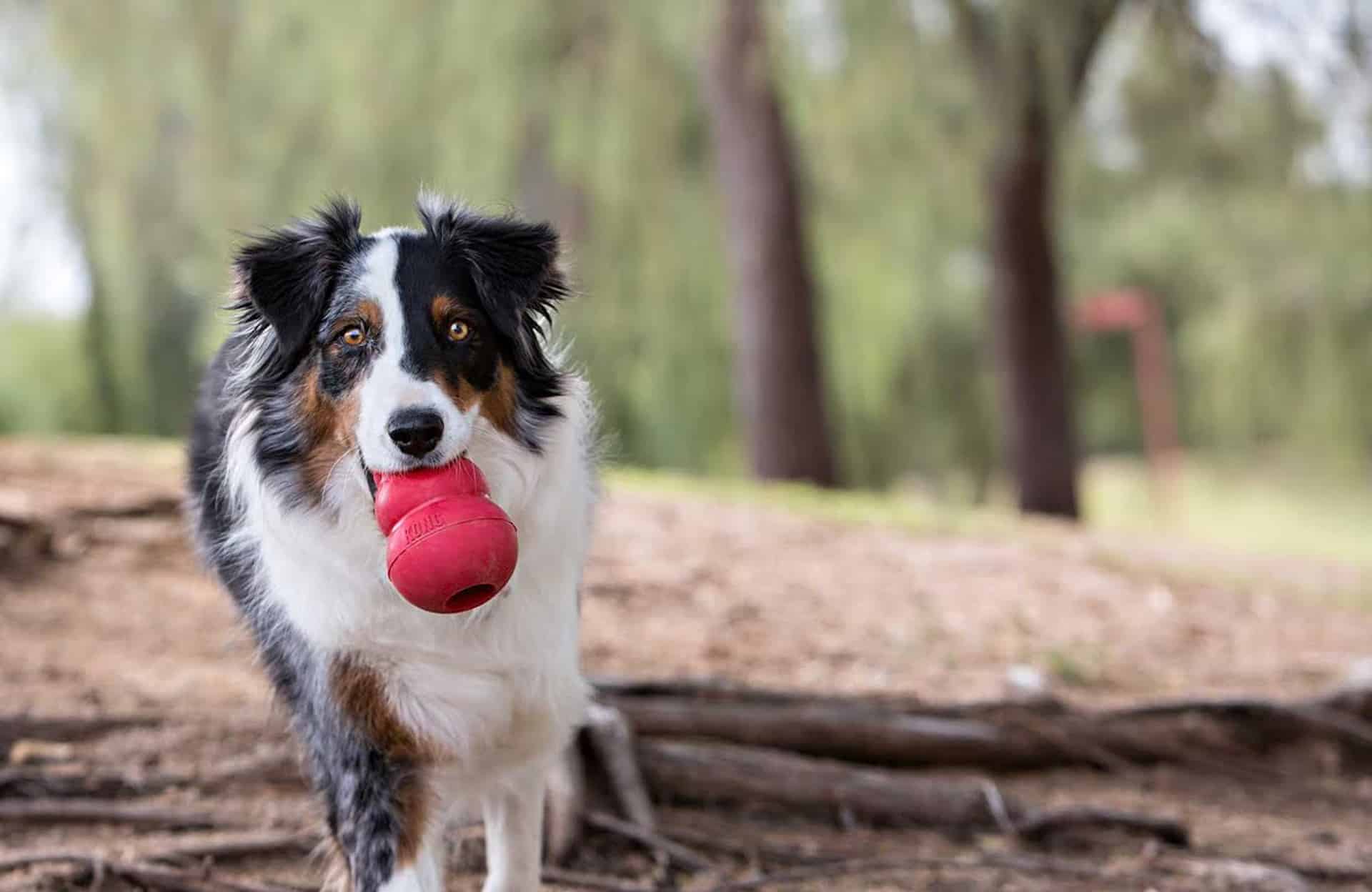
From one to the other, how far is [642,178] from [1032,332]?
3.23 m

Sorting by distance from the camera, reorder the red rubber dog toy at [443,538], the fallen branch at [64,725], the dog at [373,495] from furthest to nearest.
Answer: the fallen branch at [64,725], the dog at [373,495], the red rubber dog toy at [443,538]

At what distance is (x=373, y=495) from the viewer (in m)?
2.77

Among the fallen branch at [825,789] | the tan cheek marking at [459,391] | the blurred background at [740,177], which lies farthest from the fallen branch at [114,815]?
the blurred background at [740,177]

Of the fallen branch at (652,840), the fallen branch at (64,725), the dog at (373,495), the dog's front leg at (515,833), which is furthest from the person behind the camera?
the fallen branch at (64,725)

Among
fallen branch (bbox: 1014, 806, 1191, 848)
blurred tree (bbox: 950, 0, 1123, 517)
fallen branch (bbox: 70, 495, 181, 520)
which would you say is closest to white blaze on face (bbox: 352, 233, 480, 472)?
fallen branch (bbox: 1014, 806, 1191, 848)

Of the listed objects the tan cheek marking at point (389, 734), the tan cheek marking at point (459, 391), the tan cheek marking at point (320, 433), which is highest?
the tan cheek marking at point (459, 391)

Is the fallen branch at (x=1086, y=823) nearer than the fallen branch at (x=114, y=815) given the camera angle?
No

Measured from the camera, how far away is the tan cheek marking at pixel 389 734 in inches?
113

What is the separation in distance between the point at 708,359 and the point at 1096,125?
432cm

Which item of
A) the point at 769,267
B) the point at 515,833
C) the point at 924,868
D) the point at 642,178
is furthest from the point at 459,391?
the point at 642,178

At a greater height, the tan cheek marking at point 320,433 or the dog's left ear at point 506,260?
the dog's left ear at point 506,260

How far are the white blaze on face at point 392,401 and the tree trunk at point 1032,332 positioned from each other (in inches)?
332

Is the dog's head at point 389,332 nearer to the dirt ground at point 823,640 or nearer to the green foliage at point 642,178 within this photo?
the dirt ground at point 823,640

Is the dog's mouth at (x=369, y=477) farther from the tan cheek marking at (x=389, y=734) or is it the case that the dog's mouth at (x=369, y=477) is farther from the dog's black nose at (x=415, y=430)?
the tan cheek marking at (x=389, y=734)
